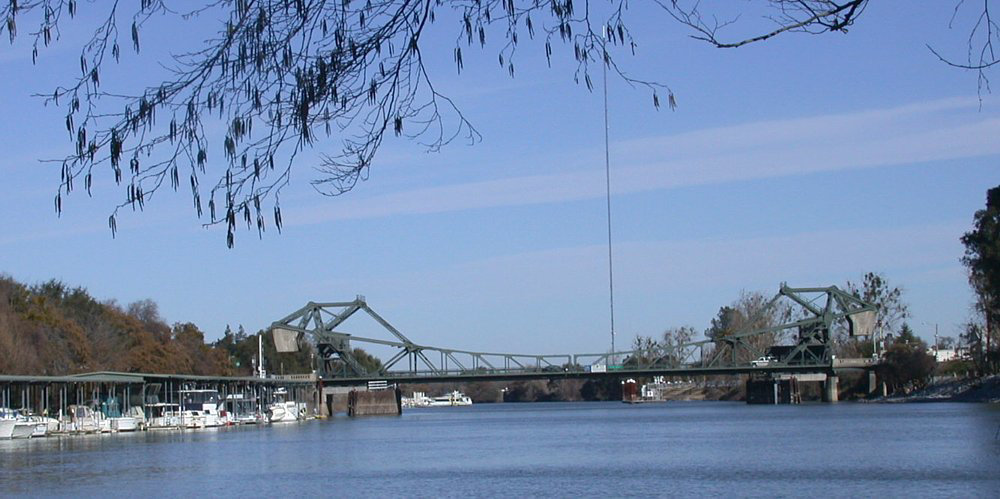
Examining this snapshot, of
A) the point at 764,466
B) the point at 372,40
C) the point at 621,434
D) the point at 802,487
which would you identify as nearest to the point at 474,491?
the point at 802,487

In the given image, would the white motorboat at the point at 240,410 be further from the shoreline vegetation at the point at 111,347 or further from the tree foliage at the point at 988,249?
the tree foliage at the point at 988,249

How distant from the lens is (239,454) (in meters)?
53.4

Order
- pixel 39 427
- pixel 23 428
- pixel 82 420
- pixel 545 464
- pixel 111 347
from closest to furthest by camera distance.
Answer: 1. pixel 545 464
2. pixel 23 428
3. pixel 39 427
4. pixel 82 420
5. pixel 111 347

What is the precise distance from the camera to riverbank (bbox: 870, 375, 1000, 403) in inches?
3831

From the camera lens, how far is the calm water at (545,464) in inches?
1348

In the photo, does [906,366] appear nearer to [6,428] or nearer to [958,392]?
[958,392]

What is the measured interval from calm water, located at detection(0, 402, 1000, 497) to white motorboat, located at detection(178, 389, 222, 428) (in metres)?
20.1

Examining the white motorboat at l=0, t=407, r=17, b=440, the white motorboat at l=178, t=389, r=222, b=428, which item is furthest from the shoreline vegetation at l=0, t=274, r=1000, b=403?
the white motorboat at l=0, t=407, r=17, b=440

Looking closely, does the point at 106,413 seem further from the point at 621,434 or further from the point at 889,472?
the point at 889,472

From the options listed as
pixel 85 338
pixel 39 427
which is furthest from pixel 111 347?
pixel 39 427

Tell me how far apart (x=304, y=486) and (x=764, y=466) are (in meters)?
13.7

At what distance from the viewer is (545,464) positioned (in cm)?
4372

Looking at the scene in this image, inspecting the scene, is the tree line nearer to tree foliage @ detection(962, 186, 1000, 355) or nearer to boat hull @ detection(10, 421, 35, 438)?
boat hull @ detection(10, 421, 35, 438)

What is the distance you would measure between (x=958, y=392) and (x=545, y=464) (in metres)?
72.9
